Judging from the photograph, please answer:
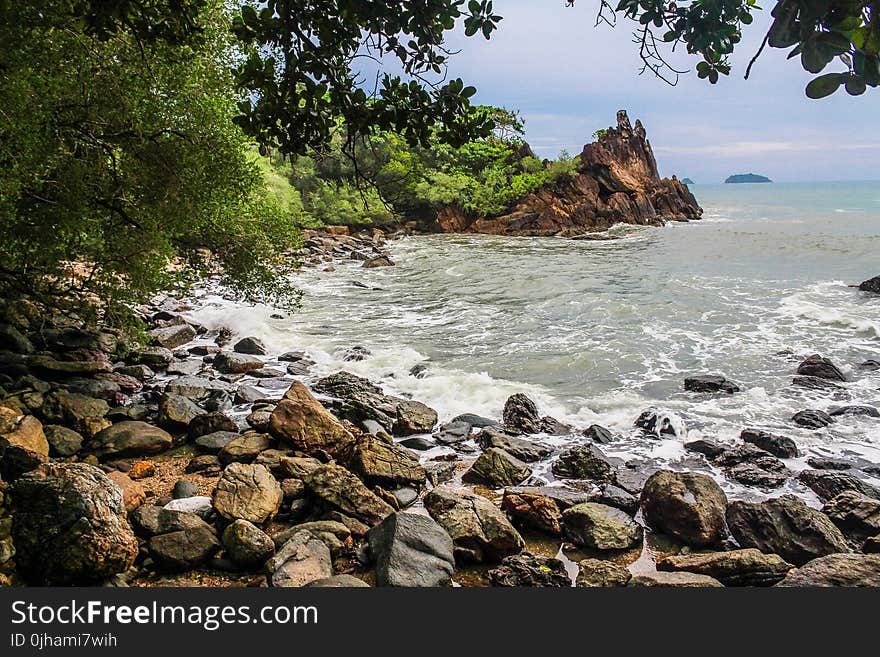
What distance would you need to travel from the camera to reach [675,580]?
4.86m

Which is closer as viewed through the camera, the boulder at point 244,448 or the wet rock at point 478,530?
the wet rock at point 478,530

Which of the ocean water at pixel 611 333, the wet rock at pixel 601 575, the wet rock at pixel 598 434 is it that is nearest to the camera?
the wet rock at pixel 601 575

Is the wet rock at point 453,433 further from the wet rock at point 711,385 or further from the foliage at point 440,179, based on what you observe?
the foliage at point 440,179

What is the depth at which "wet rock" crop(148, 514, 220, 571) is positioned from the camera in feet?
16.0

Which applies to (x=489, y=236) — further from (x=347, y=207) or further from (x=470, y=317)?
(x=470, y=317)

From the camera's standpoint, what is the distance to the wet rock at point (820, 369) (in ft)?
37.0

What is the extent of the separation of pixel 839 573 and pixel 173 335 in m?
13.1

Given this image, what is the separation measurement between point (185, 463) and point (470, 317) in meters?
11.3

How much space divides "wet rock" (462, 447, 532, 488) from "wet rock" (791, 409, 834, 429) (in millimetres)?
5031

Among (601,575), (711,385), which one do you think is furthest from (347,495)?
(711,385)

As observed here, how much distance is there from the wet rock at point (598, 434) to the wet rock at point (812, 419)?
3197 mm

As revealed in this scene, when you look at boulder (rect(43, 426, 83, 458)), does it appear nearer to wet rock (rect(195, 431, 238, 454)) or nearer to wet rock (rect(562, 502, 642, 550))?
wet rock (rect(195, 431, 238, 454))

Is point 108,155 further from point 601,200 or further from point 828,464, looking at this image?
point 601,200

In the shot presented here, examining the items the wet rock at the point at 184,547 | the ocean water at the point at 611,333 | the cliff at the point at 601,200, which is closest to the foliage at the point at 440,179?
the cliff at the point at 601,200
